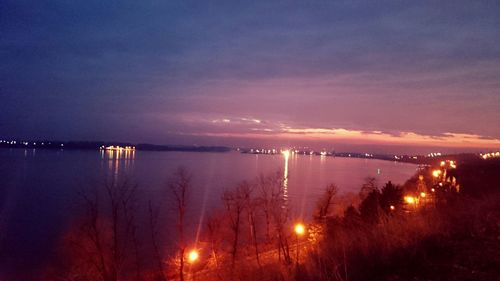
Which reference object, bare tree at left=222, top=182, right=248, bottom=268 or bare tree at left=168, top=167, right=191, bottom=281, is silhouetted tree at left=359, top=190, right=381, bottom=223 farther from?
bare tree at left=168, top=167, right=191, bottom=281

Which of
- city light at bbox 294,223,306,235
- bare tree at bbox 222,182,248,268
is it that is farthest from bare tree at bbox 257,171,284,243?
city light at bbox 294,223,306,235

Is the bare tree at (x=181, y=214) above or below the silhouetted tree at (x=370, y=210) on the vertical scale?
below

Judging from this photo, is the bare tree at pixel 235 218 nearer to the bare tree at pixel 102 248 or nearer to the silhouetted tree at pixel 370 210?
the bare tree at pixel 102 248

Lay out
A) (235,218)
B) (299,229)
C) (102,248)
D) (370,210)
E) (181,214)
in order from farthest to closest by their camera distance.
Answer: (235,218) < (299,229) < (102,248) < (181,214) < (370,210)

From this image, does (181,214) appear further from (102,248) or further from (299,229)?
(299,229)

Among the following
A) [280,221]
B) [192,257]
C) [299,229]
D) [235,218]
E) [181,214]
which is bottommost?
[192,257]

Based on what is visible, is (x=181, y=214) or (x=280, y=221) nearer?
(x=181, y=214)

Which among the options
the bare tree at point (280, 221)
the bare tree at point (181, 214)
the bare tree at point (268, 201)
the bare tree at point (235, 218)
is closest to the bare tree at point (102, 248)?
the bare tree at point (181, 214)

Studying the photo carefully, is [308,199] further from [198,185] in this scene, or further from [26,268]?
[26,268]

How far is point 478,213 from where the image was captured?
6.41 metres

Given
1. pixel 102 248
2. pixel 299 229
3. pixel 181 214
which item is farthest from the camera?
pixel 299 229

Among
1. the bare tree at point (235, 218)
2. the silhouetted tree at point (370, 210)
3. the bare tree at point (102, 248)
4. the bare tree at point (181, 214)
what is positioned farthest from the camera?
the bare tree at point (235, 218)

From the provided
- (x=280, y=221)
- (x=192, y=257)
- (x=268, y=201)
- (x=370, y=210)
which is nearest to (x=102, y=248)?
(x=192, y=257)

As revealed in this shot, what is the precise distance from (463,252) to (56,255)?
29.8 m
